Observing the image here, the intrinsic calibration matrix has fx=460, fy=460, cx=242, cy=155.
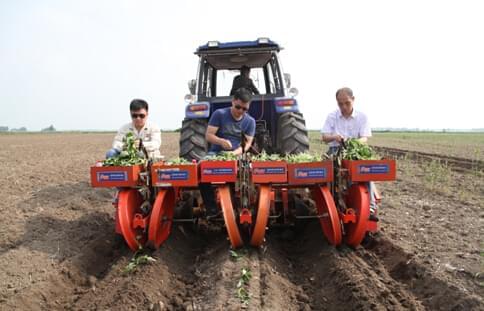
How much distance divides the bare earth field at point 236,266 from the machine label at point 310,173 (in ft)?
2.53

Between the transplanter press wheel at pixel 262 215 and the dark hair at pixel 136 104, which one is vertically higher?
the dark hair at pixel 136 104

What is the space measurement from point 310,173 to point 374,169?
619 millimetres

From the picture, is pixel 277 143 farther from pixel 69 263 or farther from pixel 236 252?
pixel 69 263

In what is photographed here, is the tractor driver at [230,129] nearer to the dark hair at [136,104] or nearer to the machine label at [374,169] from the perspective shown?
the dark hair at [136,104]

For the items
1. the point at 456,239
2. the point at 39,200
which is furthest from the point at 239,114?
the point at 39,200

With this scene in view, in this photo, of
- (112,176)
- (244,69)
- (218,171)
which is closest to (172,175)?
(218,171)

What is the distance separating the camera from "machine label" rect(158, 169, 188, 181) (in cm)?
449

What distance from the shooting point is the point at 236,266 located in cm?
414

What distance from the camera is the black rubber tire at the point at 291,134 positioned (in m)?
6.32

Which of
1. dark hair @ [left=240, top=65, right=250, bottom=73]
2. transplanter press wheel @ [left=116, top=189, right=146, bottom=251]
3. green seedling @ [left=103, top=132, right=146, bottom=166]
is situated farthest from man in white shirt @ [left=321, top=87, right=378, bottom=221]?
dark hair @ [left=240, top=65, right=250, bottom=73]

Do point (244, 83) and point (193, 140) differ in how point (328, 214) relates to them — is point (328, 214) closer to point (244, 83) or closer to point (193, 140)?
point (193, 140)

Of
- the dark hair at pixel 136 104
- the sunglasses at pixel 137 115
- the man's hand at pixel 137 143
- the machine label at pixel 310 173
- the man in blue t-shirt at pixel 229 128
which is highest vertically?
the dark hair at pixel 136 104

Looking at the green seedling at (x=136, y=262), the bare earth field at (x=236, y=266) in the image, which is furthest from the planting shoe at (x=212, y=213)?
the green seedling at (x=136, y=262)

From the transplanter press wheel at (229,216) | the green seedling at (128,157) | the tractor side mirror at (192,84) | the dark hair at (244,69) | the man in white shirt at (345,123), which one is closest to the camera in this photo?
the transplanter press wheel at (229,216)
